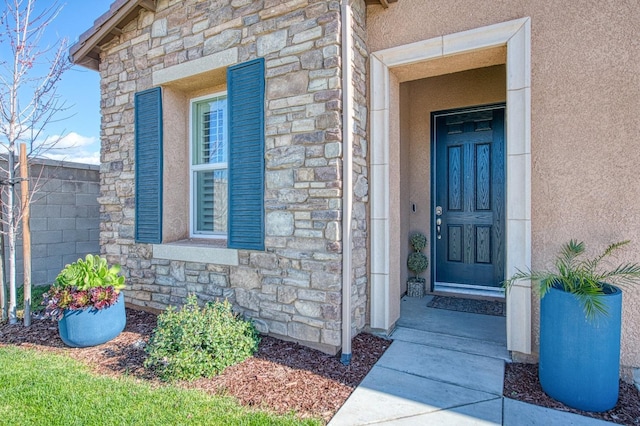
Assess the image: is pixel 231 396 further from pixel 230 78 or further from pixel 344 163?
pixel 230 78

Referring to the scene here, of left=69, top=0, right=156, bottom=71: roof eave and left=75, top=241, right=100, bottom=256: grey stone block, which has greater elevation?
left=69, top=0, right=156, bottom=71: roof eave

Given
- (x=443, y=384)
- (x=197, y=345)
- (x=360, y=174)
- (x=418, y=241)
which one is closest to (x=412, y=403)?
(x=443, y=384)

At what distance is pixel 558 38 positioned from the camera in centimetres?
265

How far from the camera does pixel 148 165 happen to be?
4070mm

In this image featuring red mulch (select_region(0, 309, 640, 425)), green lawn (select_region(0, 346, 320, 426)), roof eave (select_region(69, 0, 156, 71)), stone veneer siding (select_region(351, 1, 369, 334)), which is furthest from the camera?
roof eave (select_region(69, 0, 156, 71))

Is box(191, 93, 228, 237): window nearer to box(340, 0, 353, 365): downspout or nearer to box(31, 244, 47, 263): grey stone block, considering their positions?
box(340, 0, 353, 365): downspout

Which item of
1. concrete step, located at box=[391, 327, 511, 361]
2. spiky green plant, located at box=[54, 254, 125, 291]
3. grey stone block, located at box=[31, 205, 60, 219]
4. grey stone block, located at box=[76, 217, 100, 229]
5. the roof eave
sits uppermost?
the roof eave

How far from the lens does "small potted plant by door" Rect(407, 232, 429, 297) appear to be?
4.60m

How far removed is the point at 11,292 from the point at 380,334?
422 cm

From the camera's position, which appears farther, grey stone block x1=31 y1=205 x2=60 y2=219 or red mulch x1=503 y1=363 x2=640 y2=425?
grey stone block x1=31 y1=205 x2=60 y2=219

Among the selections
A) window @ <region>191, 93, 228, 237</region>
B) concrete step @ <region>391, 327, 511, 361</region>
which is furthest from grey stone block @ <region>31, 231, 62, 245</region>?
concrete step @ <region>391, 327, 511, 361</region>

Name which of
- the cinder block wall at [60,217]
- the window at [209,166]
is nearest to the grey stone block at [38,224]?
the cinder block wall at [60,217]

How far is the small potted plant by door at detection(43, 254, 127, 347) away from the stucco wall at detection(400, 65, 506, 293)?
11.1 ft

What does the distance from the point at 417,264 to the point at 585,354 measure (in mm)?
2465
